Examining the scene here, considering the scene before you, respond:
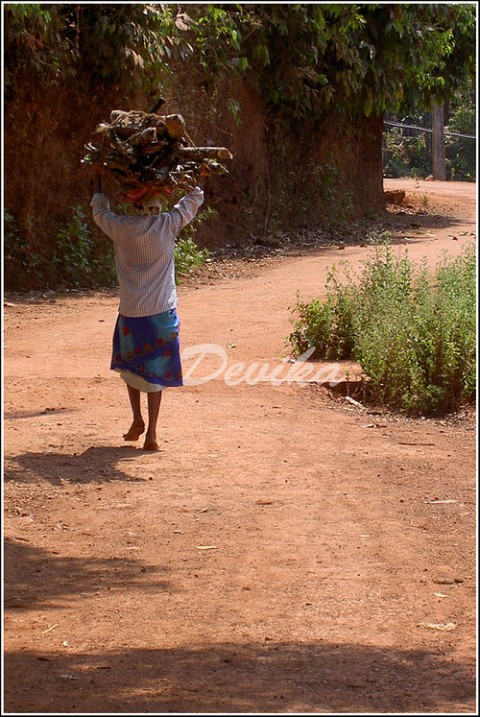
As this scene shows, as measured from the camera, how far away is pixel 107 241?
41.2 ft

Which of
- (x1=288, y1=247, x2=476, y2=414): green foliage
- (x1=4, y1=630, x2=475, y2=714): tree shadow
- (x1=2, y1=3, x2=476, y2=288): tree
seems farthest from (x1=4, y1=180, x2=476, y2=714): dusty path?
(x1=2, y1=3, x2=476, y2=288): tree

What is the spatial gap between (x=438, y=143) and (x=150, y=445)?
897 inches

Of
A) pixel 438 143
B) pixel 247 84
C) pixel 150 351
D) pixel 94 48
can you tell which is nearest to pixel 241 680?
pixel 150 351

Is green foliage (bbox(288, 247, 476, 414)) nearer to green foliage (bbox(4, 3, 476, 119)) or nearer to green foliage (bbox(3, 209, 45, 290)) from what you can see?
green foliage (bbox(4, 3, 476, 119))

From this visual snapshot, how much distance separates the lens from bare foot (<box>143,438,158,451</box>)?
6043 mm

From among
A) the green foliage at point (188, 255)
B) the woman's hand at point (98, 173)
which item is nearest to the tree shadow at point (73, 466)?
the woman's hand at point (98, 173)

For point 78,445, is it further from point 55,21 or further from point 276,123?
point 276,123

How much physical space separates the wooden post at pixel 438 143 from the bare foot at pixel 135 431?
20842mm

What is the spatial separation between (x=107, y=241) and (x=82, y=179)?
732mm

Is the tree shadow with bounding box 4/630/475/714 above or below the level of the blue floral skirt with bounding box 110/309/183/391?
below

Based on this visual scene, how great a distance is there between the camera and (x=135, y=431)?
20.1 feet

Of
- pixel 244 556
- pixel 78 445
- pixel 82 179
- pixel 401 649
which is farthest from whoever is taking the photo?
pixel 82 179

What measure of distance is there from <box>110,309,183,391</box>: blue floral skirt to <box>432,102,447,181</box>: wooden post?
20.9 m

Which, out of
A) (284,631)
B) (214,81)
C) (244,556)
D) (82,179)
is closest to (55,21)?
(82,179)
